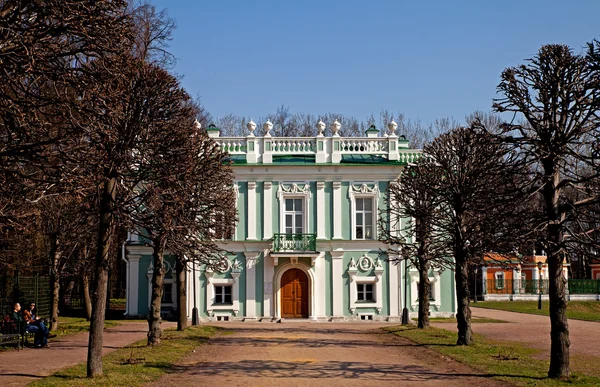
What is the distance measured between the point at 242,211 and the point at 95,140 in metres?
24.8

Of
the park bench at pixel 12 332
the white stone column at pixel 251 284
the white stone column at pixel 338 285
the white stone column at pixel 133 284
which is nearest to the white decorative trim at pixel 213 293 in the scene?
the white stone column at pixel 251 284

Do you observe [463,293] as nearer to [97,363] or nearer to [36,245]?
[97,363]

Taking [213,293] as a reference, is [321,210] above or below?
above

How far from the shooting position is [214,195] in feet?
80.7

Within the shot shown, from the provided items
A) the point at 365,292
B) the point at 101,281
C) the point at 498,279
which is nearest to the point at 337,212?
the point at 365,292

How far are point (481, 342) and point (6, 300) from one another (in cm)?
1489

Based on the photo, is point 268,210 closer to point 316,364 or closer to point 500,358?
point 316,364

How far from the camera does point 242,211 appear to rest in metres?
36.6

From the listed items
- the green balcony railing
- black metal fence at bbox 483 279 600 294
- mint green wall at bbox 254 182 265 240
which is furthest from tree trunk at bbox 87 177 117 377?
black metal fence at bbox 483 279 600 294

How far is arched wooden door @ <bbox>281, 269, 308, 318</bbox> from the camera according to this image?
36.1 m

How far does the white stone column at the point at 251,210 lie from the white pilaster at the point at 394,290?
6972 mm

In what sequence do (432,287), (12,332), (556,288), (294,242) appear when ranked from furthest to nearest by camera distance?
(432,287), (294,242), (12,332), (556,288)

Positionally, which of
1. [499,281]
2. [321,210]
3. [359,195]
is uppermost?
[359,195]

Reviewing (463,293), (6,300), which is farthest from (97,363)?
(463,293)
